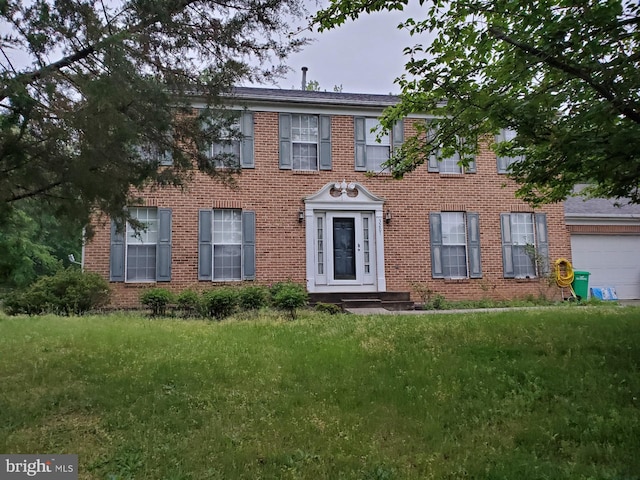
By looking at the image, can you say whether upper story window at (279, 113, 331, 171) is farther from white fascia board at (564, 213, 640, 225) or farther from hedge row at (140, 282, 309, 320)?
white fascia board at (564, 213, 640, 225)

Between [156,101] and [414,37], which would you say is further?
[414,37]

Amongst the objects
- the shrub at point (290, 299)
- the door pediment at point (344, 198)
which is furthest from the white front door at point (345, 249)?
the shrub at point (290, 299)

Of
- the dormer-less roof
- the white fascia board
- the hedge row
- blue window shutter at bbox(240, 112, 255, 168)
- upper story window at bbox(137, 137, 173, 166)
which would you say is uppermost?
the dormer-less roof

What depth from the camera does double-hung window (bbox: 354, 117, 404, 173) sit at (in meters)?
12.4

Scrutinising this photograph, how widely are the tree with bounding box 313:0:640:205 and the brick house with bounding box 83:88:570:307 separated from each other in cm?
606

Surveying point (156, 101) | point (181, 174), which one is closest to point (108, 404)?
point (181, 174)

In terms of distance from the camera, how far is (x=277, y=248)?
466 inches

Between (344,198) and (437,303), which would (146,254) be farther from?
(437,303)

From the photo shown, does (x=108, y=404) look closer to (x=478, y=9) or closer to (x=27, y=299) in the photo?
(x=478, y=9)

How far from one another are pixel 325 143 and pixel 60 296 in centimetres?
721

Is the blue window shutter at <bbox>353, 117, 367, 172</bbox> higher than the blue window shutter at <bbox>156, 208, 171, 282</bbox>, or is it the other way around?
the blue window shutter at <bbox>353, 117, 367, 172</bbox>

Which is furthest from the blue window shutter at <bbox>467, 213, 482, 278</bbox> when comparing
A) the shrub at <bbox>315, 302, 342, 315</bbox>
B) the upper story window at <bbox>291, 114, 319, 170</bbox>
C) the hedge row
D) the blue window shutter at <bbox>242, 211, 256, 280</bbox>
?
the blue window shutter at <bbox>242, 211, 256, 280</bbox>

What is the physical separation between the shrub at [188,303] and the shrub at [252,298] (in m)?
0.95

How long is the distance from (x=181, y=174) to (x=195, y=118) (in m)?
0.57
